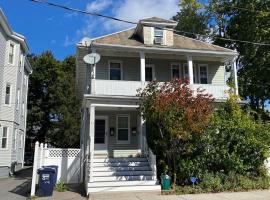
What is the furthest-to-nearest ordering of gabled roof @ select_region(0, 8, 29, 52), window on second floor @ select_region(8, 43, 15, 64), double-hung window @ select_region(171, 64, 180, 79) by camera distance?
window on second floor @ select_region(8, 43, 15, 64) < gabled roof @ select_region(0, 8, 29, 52) < double-hung window @ select_region(171, 64, 180, 79)

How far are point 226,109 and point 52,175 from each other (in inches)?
372

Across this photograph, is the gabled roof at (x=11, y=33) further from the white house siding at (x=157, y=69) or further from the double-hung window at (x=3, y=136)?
the white house siding at (x=157, y=69)

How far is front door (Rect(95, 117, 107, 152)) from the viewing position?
19.8m

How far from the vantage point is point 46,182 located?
560 inches

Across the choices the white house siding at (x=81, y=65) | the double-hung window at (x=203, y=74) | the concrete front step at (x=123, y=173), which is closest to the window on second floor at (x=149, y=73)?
the double-hung window at (x=203, y=74)

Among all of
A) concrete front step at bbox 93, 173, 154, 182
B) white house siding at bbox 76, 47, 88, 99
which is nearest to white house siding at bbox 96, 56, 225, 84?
white house siding at bbox 76, 47, 88, 99

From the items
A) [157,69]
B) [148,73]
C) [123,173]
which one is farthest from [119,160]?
[157,69]

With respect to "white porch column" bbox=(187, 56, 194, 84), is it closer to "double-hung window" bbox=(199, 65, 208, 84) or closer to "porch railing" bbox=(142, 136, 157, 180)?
"double-hung window" bbox=(199, 65, 208, 84)

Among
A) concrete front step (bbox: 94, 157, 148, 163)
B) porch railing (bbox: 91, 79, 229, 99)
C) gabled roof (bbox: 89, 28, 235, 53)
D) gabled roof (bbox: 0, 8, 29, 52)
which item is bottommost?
concrete front step (bbox: 94, 157, 148, 163)

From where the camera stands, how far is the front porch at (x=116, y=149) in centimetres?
1467

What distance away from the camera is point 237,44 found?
3142 cm

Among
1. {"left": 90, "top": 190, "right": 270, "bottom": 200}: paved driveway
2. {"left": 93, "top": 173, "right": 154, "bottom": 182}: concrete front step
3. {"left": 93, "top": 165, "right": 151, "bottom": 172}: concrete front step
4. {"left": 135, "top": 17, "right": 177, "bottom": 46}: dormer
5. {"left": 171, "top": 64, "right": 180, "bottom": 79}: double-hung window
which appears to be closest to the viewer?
{"left": 90, "top": 190, "right": 270, "bottom": 200}: paved driveway

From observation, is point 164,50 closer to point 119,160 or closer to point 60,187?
point 119,160

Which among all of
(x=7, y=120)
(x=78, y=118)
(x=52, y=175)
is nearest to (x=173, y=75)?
(x=52, y=175)
